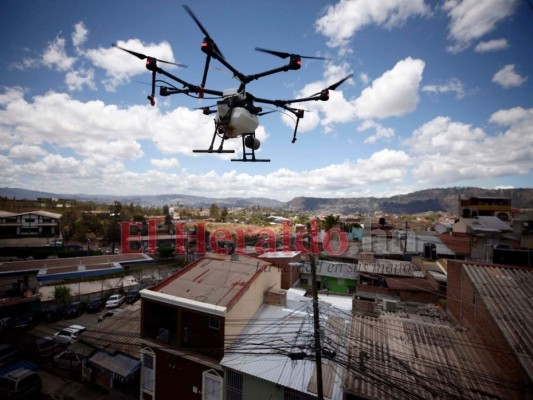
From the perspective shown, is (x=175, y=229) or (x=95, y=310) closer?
(x=95, y=310)

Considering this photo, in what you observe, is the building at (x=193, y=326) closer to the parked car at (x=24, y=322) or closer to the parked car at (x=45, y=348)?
the parked car at (x=45, y=348)

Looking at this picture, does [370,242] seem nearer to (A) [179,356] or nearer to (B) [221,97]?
(A) [179,356]

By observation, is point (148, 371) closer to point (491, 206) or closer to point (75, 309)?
point (75, 309)

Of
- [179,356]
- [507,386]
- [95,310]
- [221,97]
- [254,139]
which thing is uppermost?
[221,97]

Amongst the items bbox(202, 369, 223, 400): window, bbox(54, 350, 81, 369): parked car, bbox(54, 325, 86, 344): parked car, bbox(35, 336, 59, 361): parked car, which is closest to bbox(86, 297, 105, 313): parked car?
bbox(54, 325, 86, 344): parked car

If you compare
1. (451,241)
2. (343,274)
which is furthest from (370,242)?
(343,274)

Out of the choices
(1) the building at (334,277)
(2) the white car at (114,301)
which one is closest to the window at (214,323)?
(1) the building at (334,277)
